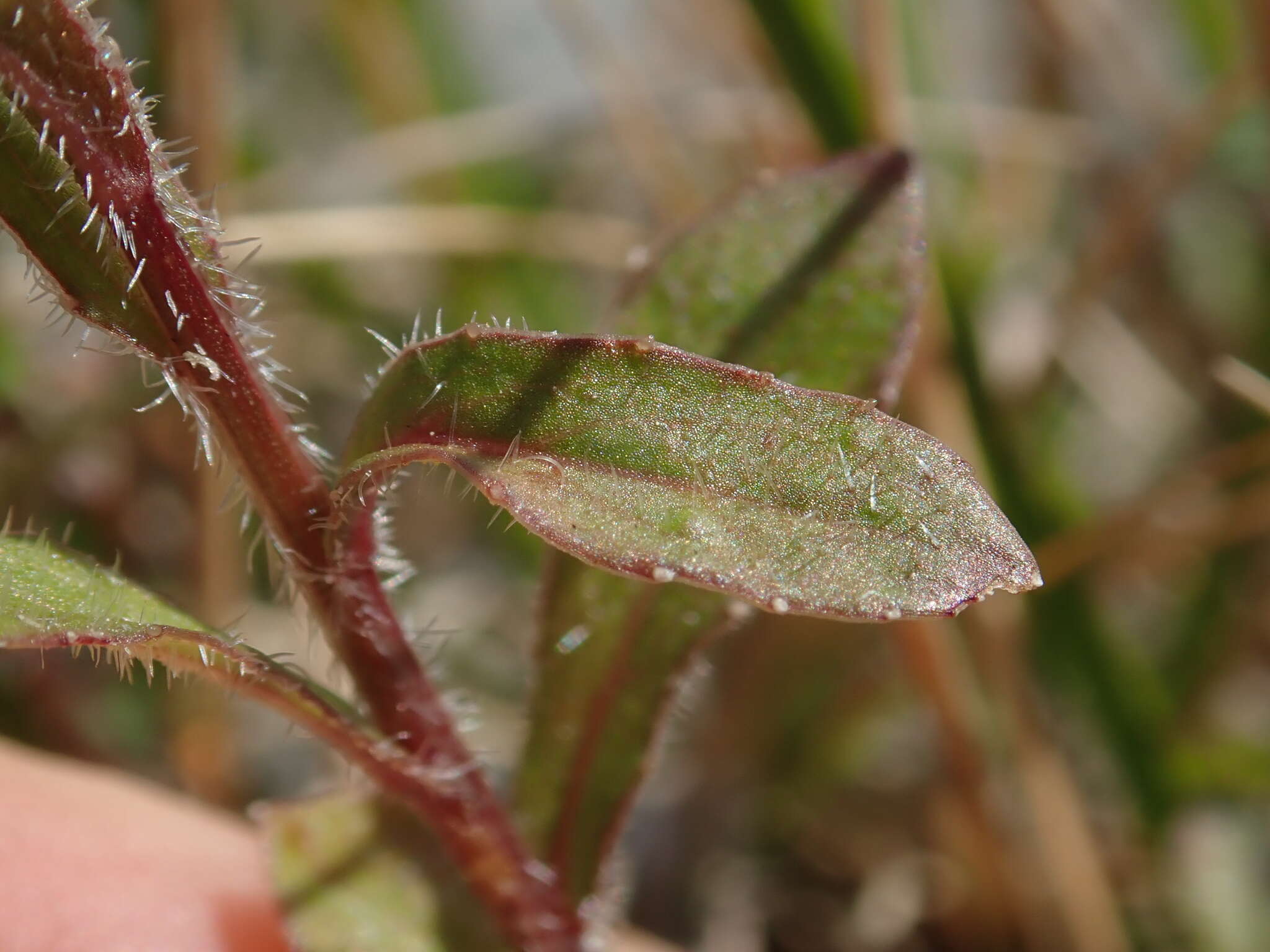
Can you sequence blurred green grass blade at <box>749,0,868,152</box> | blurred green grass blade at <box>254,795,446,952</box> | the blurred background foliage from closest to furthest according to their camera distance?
blurred green grass blade at <box>254,795,446,952</box> < blurred green grass blade at <box>749,0,868,152</box> < the blurred background foliage

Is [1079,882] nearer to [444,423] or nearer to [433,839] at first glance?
[433,839]

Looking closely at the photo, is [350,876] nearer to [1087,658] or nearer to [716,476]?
[716,476]

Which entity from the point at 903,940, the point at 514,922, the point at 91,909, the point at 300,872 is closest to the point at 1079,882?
the point at 903,940

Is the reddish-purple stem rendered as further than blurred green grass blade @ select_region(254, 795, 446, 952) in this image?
No

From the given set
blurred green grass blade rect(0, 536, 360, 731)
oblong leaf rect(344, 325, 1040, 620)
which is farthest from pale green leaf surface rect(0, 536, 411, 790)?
oblong leaf rect(344, 325, 1040, 620)

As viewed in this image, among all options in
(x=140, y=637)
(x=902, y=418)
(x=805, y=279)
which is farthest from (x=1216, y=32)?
(x=140, y=637)

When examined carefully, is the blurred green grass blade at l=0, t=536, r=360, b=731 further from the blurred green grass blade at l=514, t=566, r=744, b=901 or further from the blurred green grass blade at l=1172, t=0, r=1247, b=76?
the blurred green grass blade at l=1172, t=0, r=1247, b=76

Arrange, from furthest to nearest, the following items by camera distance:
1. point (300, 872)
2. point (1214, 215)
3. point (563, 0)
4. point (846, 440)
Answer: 1. point (1214, 215)
2. point (563, 0)
3. point (300, 872)
4. point (846, 440)
